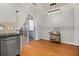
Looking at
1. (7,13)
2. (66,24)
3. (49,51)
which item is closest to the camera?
(7,13)

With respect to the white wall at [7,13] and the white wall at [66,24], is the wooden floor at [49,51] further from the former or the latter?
the white wall at [7,13]

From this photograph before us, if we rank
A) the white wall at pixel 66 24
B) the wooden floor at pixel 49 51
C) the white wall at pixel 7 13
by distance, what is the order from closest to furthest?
the white wall at pixel 7 13
the wooden floor at pixel 49 51
the white wall at pixel 66 24

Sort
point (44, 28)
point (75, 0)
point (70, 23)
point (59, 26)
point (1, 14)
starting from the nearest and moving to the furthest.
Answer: point (75, 0), point (1, 14), point (70, 23), point (59, 26), point (44, 28)

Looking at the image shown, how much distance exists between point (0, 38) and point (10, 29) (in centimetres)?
56

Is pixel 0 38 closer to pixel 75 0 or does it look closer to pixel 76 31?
pixel 75 0

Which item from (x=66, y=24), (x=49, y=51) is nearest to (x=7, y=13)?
(x=49, y=51)

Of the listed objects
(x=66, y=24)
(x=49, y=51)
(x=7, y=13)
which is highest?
(x=7, y=13)

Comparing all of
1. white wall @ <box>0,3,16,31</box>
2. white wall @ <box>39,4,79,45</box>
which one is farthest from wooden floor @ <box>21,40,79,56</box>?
white wall @ <box>0,3,16,31</box>

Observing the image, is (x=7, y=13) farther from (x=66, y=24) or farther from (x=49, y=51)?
(x=66, y=24)

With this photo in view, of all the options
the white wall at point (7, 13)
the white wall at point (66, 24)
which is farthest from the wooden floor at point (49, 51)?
the white wall at point (7, 13)

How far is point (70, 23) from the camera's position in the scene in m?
4.16

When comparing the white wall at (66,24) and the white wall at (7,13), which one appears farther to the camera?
the white wall at (66,24)

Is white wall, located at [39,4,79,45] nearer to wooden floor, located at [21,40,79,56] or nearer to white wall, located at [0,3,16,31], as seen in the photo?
wooden floor, located at [21,40,79,56]

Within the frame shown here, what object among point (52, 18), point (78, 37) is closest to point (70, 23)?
point (78, 37)
